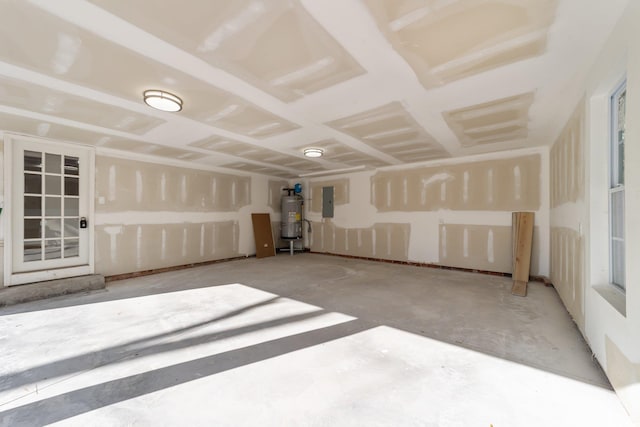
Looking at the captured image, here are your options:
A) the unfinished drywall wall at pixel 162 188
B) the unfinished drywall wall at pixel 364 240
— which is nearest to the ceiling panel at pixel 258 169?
the unfinished drywall wall at pixel 162 188

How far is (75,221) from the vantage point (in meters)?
4.41

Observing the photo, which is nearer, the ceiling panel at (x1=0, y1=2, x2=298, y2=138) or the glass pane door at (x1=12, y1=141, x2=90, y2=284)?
the ceiling panel at (x1=0, y1=2, x2=298, y2=138)

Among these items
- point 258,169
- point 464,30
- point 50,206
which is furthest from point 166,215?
point 464,30

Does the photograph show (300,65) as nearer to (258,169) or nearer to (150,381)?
(150,381)

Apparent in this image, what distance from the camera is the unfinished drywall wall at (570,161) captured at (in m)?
2.48

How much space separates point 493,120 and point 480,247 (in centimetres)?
279

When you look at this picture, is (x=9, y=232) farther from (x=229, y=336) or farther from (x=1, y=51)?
(x=229, y=336)

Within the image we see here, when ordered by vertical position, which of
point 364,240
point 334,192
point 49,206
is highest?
point 334,192

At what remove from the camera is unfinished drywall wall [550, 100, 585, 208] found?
2.48 metres

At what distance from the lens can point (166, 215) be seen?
546 cm

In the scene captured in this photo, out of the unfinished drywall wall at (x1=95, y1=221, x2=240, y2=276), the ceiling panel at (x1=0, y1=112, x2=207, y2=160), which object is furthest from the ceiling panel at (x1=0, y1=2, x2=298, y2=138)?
the unfinished drywall wall at (x1=95, y1=221, x2=240, y2=276)

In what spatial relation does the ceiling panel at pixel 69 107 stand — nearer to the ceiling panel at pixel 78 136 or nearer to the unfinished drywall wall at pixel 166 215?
the ceiling panel at pixel 78 136

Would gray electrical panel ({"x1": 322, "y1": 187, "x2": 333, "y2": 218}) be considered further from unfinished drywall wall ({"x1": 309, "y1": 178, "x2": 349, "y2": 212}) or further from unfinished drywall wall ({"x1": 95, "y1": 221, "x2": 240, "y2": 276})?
unfinished drywall wall ({"x1": 95, "y1": 221, "x2": 240, "y2": 276})

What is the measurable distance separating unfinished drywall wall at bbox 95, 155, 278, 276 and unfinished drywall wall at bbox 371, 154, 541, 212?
12.1ft
